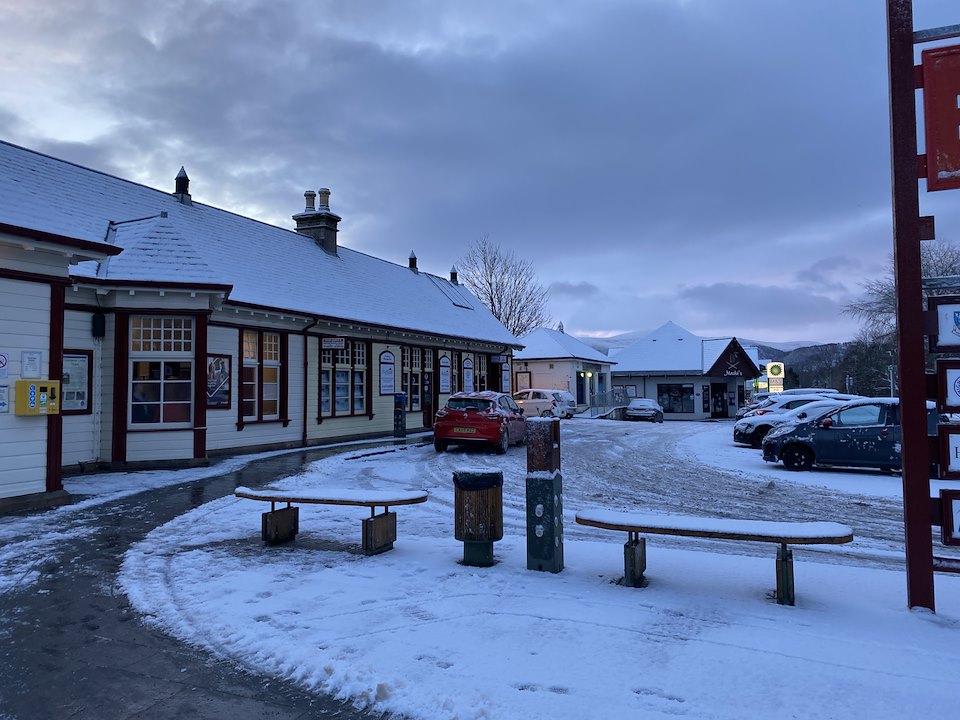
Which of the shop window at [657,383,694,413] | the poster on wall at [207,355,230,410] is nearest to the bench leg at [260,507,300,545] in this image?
the poster on wall at [207,355,230,410]

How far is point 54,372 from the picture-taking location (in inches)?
388

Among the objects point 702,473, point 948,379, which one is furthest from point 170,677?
point 702,473

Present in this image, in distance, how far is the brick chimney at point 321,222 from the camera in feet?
79.9

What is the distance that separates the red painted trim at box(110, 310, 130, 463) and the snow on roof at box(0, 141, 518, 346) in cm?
102

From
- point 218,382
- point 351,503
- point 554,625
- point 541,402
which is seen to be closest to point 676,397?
point 541,402

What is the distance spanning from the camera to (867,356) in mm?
58875

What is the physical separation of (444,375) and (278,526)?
748 inches

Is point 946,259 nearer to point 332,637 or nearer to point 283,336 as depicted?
point 283,336

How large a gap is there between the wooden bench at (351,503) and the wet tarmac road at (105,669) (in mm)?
1582

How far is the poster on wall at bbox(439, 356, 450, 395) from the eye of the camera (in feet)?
85.9

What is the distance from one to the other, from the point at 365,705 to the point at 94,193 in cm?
1616

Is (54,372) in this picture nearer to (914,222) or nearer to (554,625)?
(554,625)

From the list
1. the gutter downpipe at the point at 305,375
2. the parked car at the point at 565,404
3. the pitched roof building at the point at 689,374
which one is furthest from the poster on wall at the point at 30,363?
the pitched roof building at the point at 689,374

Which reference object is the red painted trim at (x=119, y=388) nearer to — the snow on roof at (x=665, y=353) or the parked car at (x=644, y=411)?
the parked car at (x=644, y=411)
